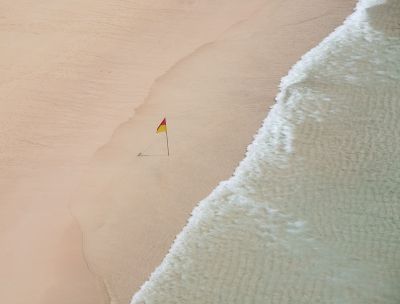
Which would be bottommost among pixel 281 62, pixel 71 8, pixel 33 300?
pixel 33 300

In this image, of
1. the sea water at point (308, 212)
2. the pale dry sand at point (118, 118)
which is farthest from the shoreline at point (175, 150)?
the sea water at point (308, 212)

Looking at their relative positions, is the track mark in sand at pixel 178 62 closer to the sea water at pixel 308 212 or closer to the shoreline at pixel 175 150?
the shoreline at pixel 175 150

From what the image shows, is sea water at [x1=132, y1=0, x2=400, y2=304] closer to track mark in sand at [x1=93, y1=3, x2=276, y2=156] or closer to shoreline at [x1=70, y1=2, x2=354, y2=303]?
shoreline at [x1=70, y1=2, x2=354, y2=303]

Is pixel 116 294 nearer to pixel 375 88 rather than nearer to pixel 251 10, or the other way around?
pixel 375 88

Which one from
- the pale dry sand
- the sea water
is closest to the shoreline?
the pale dry sand

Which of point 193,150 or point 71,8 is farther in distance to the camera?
point 71,8

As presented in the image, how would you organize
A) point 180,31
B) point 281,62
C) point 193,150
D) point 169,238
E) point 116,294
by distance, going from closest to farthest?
point 116,294 → point 169,238 → point 193,150 → point 281,62 → point 180,31

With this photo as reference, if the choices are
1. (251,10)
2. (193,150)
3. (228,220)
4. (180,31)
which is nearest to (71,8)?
(180,31)

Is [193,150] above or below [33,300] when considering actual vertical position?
above
